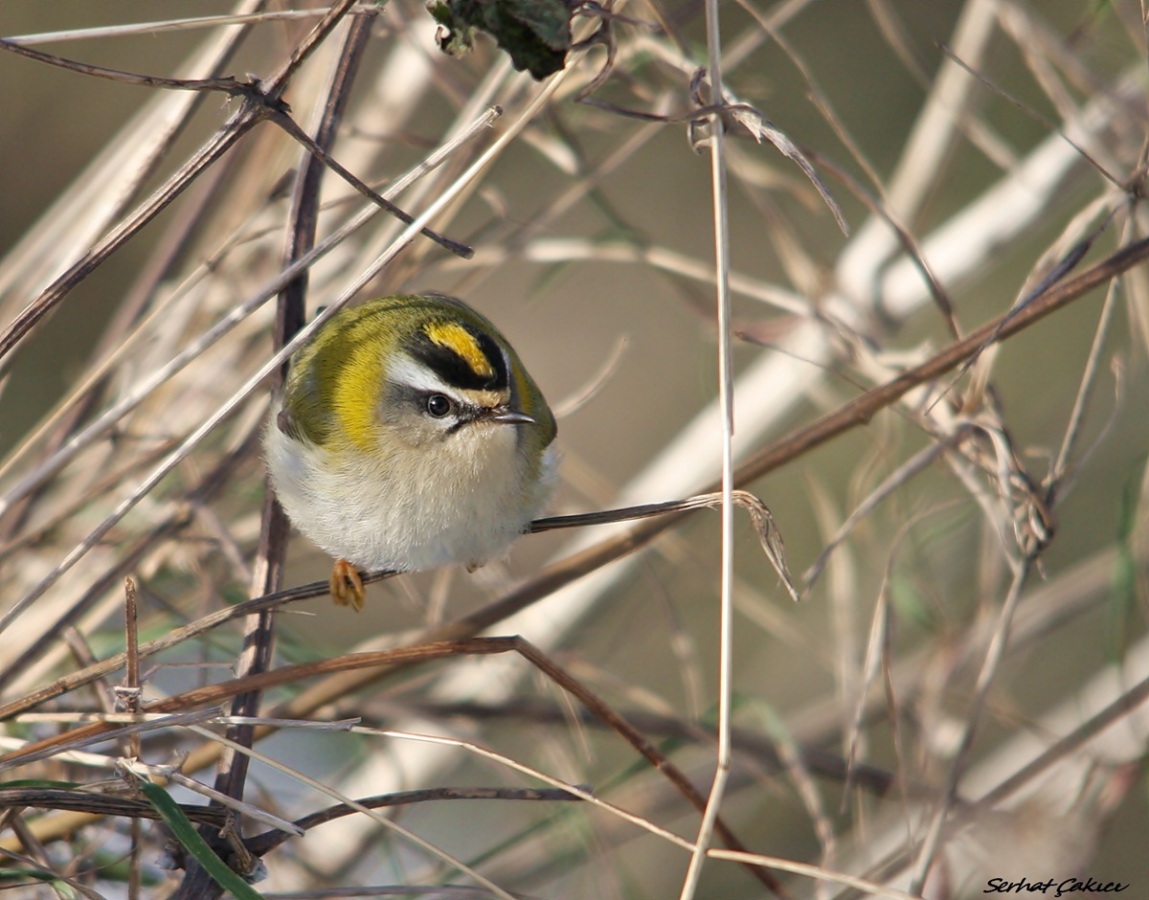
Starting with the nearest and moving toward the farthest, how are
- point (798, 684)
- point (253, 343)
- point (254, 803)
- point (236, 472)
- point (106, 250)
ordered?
point (106, 250) < point (254, 803) < point (236, 472) < point (253, 343) < point (798, 684)

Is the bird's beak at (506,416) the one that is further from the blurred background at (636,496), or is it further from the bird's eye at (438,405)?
the blurred background at (636,496)

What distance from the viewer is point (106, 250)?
1.88m

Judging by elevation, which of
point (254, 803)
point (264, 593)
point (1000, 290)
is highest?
point (1000, 290)

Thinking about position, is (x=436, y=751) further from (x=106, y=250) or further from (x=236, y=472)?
(x=106, y=250)

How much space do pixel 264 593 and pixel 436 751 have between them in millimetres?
1267

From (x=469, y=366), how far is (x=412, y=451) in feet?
0.75

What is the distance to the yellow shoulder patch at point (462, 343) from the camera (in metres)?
2.53

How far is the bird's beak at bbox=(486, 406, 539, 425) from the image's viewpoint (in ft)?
8.13

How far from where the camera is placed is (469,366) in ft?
8.30

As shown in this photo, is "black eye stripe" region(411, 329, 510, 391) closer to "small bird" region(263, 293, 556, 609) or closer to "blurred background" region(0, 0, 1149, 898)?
"small bird" region(263, 293, 556, 609)

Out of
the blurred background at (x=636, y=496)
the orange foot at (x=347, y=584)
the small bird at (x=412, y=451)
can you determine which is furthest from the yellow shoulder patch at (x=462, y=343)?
the orange foot at (x=347, y=584)

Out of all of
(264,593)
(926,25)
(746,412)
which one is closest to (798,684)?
(746,412)

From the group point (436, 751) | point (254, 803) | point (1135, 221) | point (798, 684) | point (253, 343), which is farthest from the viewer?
point (798, 684)

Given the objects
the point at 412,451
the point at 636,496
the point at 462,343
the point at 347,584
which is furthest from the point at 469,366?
the point at 636,496
